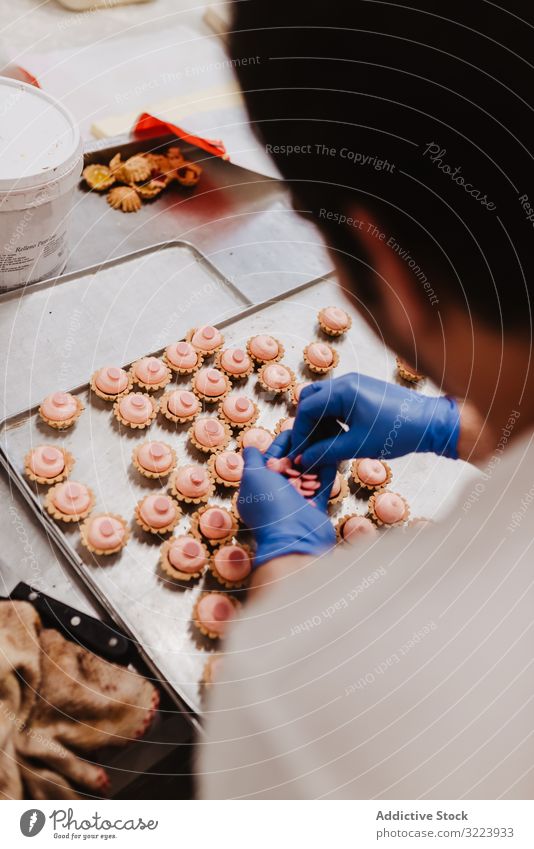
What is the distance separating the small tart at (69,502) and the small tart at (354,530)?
0.34 meters

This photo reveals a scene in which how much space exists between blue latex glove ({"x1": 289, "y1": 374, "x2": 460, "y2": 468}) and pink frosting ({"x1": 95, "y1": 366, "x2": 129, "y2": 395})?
0.85 ft

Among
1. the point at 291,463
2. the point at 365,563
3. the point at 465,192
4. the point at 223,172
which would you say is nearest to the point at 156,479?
the point at 291,463

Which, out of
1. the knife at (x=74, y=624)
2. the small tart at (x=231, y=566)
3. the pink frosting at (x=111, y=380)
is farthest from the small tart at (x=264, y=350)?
the knife at (x=74, y=624)

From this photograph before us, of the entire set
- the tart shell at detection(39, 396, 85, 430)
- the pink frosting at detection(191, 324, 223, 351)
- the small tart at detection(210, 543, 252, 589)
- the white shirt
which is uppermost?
the pink frosting at detection(191, 324, 223, 351)

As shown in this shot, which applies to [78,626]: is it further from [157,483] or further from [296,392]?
[296,392]

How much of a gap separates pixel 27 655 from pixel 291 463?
16.3 inches

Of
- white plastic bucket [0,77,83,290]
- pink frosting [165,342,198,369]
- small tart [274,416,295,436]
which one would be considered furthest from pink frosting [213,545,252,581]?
white plastic bucket [0,77,83,290]

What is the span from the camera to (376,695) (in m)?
0.79

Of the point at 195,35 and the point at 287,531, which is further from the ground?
the point at 195,35

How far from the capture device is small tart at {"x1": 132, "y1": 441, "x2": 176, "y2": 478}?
90 cm

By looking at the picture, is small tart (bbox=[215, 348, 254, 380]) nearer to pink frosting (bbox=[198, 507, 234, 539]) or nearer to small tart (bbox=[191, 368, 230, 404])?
small tart (bbox=[191, 368, 230, 404])

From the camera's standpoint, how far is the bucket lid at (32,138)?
862mm

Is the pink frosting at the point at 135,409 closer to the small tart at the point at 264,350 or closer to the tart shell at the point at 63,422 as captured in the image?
the tart shell at the point at 63,422
